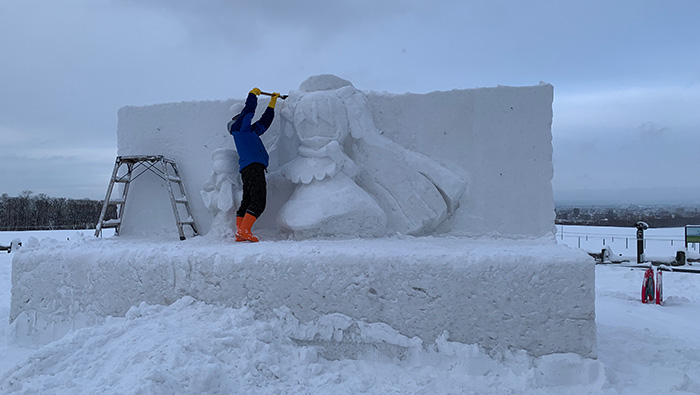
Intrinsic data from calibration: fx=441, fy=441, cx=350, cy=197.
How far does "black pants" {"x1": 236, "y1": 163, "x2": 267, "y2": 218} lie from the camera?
335 centimetres

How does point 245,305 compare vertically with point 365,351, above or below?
above

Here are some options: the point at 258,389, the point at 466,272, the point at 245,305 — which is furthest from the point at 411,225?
the point at 258,389

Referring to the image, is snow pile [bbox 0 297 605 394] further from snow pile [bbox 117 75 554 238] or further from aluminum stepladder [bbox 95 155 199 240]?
aluminum stepladder [bbox 95 155 199 240]

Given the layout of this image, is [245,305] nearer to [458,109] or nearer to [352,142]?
[352,142]

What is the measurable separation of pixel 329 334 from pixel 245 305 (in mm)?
553

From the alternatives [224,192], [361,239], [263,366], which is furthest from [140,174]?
[263,366]

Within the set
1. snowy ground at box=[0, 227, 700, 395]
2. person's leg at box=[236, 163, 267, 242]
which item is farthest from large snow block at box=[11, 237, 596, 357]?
person's leg at box=[236, 163, 267, 242]

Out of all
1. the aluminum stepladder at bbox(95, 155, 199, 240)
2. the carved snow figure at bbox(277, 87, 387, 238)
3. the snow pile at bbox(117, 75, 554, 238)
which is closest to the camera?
the carved snow figure at bbox(277, 87, 387, 238)

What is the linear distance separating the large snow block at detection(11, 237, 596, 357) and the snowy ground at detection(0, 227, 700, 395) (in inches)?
4.2

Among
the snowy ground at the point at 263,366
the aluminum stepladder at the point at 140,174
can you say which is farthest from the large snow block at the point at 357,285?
the aluminum stepladder at the point at 140,174

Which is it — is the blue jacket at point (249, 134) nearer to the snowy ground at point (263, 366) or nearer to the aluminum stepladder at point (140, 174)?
the aluminum stepladder at point (140, 174)

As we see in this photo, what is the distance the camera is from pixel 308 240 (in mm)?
3248

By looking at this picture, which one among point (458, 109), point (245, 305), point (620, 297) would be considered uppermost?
point (458, 109)

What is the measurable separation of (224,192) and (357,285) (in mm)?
1487
